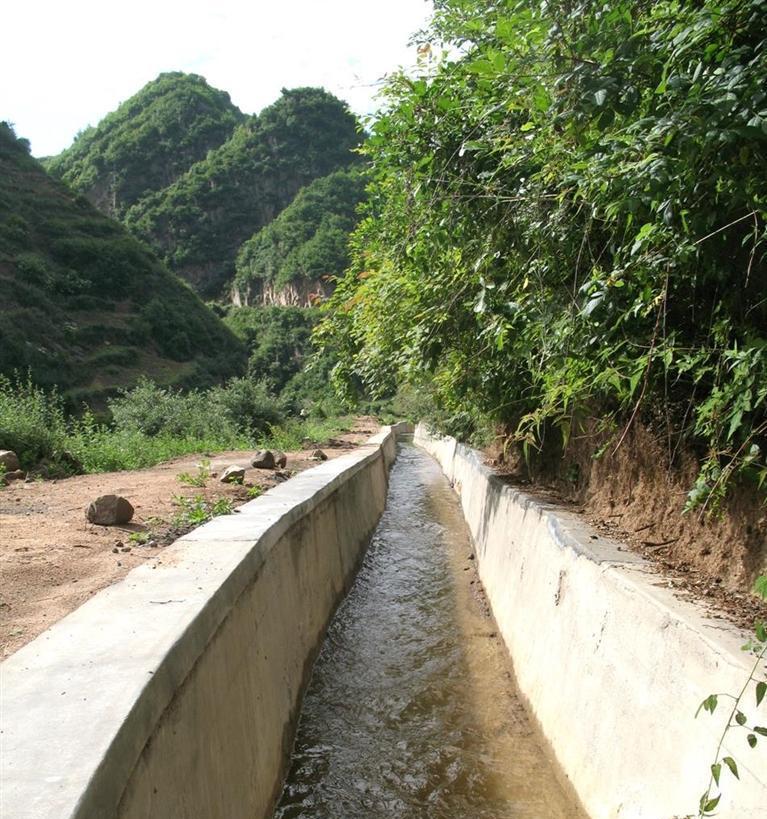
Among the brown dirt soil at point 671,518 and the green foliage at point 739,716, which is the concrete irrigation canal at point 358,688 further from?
the brown dirt soil at point 671,518

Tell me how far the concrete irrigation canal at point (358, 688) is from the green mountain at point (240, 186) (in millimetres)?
90512

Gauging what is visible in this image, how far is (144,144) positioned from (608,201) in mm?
107643

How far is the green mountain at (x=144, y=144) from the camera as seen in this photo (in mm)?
95375

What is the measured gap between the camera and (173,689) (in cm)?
250

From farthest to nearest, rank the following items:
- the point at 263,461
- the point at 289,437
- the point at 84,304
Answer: the point at 84,304 → the point at 289,437 → the point at 263,461

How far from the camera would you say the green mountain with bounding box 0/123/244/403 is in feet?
109

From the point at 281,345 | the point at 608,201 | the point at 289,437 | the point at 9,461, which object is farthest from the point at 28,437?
the point at 281,345

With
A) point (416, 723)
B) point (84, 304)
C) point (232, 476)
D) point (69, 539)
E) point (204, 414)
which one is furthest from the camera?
point (84, 304)

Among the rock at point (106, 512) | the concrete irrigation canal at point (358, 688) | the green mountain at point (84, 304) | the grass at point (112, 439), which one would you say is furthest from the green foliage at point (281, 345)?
the rock at point (106, 512)

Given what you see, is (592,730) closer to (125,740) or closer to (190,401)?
(125,740)

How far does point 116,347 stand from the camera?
38.1m

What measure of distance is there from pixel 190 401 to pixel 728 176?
16371 millimetres

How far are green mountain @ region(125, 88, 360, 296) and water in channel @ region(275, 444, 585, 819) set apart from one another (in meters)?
89.7

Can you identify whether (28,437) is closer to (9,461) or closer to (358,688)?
(9,461)
